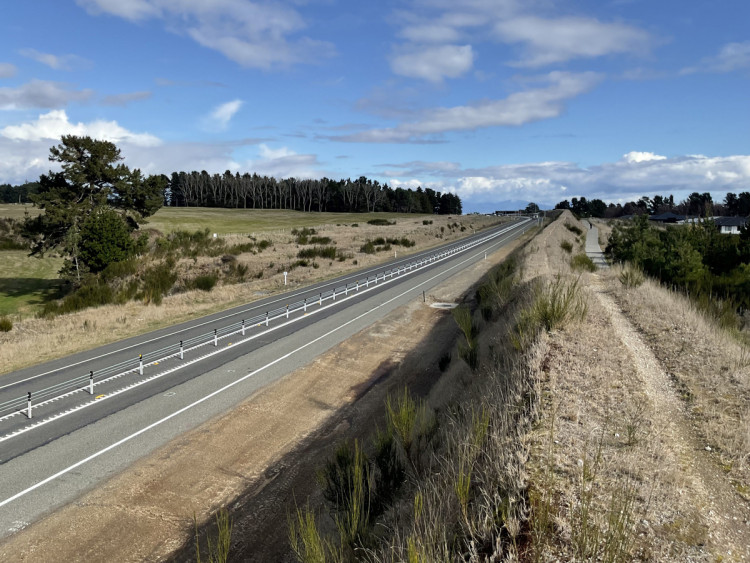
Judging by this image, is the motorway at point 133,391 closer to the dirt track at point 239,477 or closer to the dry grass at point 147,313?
the dirt track at point 239,477

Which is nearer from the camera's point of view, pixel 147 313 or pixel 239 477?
pixel 239 477

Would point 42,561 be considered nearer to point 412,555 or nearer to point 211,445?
point 211,445

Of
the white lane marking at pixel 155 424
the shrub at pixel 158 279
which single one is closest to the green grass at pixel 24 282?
the shrub at pixel 158 279

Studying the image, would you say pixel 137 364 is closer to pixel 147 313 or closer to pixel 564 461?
pixel 147 313

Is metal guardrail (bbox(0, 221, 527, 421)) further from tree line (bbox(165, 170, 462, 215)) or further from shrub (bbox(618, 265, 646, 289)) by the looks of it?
tree line (bbox(165, 170, 462, 215))

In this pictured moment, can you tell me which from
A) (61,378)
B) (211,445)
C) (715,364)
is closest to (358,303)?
(61,378)

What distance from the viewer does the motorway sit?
10.8 meters

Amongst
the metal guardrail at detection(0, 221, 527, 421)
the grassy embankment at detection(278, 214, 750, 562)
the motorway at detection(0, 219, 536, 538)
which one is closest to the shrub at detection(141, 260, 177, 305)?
the motorway at detection(0, 219, 536, 538)

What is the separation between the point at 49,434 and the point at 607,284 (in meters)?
21.6

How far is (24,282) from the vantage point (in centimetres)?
5712

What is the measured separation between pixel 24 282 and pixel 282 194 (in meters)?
137

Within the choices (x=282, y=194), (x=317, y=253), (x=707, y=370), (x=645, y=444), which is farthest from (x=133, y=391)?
(x=282, y=194)

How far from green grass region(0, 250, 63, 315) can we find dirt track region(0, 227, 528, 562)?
3805cm

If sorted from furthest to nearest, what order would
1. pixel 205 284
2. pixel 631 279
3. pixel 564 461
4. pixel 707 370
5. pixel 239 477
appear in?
1. pixel 205 284
2. pixel 631 279
3. pixel 239 477
4. pixel 707 370
5. pixel 564 461
